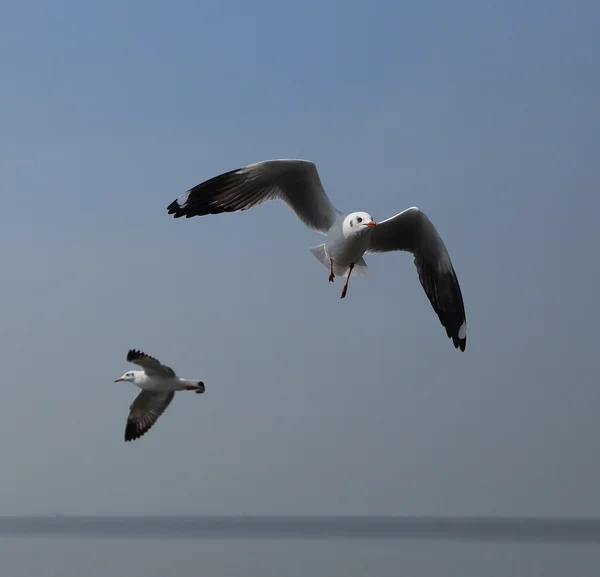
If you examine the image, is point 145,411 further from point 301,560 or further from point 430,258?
point 301,560

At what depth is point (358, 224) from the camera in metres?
8.30

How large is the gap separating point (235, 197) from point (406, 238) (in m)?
1.37

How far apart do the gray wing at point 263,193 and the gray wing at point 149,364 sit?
3058 millimetres

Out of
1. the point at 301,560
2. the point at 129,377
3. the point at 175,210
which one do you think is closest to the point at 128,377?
the point at 129,377

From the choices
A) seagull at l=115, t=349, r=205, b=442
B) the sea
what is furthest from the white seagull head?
the sea

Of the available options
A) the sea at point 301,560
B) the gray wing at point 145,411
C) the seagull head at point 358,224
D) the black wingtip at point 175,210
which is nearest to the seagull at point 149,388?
the gray wing at point 145,411

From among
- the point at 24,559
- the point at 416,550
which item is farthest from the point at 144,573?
the point at 416,550

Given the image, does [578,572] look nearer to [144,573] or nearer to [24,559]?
[144,573]

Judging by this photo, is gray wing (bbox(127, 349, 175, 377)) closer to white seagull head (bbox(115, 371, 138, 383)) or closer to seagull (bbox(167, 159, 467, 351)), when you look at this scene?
white seagull head (bbox(115, 371, 138, 383))

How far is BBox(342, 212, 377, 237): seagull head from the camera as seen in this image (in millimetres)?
8266

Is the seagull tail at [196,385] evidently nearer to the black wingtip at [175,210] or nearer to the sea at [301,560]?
the black wingtip at [175,210]

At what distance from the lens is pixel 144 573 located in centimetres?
3116

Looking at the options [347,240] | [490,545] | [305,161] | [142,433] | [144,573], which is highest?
[305,161]

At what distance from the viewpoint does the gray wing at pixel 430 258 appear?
9000 mm
